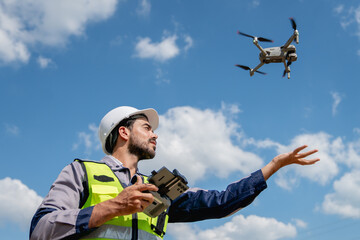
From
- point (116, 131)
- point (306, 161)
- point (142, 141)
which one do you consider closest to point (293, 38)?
point (116, 131)

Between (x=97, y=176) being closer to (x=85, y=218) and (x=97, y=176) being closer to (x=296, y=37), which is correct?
(x=85, y=218)

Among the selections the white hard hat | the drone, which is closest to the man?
the white hard hat

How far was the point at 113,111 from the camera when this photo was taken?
25.0ft

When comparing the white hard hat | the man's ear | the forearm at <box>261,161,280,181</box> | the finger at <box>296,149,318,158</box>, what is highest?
the white hard hat

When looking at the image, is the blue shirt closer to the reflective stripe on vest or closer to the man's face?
the reflective stripe on vest

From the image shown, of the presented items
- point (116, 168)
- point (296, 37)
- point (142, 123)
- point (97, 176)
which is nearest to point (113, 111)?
point (142, 123)

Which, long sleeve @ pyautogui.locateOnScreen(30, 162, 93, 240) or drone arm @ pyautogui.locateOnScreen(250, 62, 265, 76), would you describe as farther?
drone arm @ pyautogui.locateOnScreen(250, 62, 265, 76)

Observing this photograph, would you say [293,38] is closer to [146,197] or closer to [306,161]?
[306,161]

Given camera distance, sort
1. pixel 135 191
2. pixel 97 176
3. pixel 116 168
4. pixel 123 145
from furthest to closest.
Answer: pixel 123 145 → pixel 116 168 → pixel 97 176 → pixel 135 191

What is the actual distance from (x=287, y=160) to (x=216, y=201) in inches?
52.5

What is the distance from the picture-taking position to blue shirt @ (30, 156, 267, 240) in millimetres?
4539

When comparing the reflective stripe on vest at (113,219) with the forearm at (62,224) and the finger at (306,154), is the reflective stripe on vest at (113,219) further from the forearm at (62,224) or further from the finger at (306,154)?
the finger at (306,154)

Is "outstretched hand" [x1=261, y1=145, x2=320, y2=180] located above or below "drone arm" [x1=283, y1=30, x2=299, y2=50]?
below

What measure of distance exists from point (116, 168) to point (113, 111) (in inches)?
76.7
